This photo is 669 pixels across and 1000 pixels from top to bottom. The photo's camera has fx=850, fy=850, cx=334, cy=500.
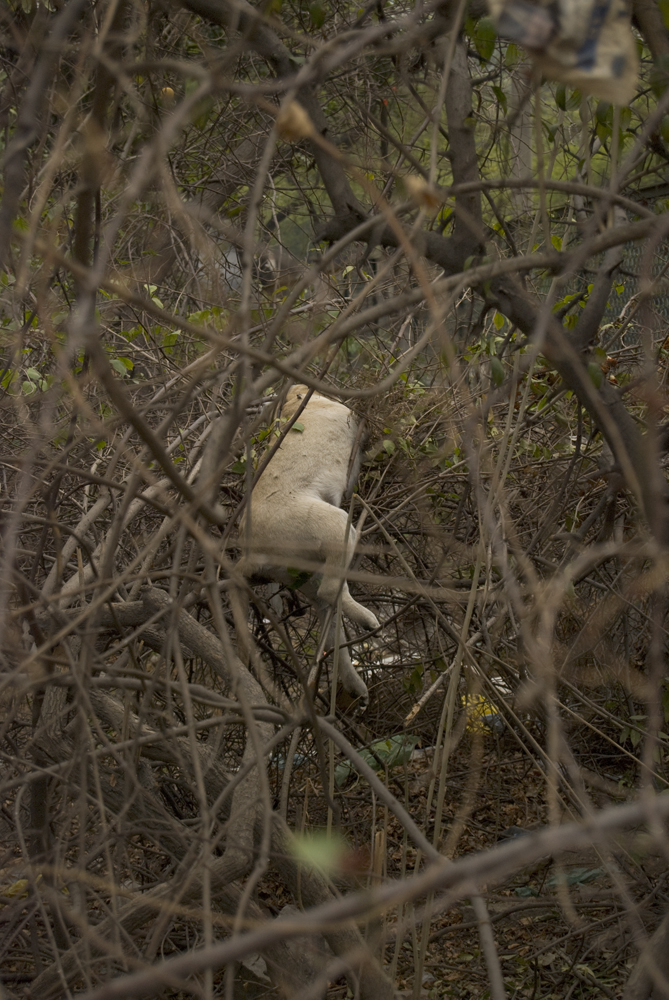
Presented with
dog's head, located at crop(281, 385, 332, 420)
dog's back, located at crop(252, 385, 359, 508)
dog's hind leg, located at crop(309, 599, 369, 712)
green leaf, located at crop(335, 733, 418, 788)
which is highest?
dog's head, located at crop(281, 385, 332, 420)

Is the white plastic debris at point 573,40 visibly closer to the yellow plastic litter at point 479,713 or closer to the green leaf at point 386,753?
the yellow plastic litter at point 479,713

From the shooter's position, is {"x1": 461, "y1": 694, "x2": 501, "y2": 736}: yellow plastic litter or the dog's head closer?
{"x1": 461, "y1": 694, "x2": 501, "y2": 736}: yellow plastic litter

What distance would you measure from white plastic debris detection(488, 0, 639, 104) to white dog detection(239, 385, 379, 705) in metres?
2.30

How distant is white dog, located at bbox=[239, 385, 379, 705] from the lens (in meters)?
3.73

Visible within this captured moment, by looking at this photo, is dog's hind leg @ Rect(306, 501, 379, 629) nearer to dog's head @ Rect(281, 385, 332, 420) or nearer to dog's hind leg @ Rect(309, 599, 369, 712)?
dog's hind leg @ Rect(309, 599, 369, 712)

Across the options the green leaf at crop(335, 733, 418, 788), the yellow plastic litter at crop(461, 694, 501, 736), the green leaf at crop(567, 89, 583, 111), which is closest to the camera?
the green leaf at crop(567, 89, 583, 111)

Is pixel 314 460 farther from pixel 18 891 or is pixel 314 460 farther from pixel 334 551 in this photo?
pixel 18 891

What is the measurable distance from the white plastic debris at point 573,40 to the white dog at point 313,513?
230cm

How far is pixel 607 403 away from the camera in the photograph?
7.09 feet

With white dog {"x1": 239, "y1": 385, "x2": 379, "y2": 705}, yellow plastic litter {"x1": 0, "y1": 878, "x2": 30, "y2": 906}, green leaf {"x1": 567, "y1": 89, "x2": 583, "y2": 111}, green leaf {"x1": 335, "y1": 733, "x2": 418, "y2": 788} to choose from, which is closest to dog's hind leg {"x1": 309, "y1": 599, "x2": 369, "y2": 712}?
white dog {"x1": 239, "y1": 385, "x2": 379, "y2": 705}

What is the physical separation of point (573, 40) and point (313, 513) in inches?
106

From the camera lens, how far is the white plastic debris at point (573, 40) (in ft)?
4.22

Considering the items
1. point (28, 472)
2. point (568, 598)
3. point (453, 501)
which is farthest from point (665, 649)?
point (28, 472)

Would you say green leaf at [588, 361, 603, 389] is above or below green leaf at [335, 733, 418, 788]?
above
